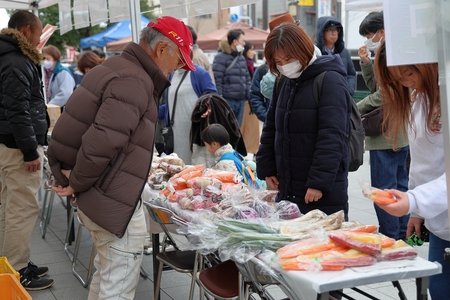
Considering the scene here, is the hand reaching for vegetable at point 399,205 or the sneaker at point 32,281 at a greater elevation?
the hand reaching for vegetable at point 399,205

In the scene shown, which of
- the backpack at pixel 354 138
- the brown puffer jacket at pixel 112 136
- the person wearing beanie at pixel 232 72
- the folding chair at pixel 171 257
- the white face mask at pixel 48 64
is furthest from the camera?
the person wearing beanie at pixel 232 72

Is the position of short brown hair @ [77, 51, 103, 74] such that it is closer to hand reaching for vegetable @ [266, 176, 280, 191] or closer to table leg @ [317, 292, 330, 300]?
hand reaching for vegetable @ [266, 176, 280, 191]

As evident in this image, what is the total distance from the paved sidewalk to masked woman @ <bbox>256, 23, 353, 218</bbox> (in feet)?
3.79

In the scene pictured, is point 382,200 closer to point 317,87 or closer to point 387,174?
point 317,87

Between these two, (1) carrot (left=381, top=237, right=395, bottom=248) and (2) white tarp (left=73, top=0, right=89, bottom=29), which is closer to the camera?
(1) carrot (left=381, top=237, right=395, bottom=248)

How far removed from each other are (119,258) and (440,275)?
63.2 inches

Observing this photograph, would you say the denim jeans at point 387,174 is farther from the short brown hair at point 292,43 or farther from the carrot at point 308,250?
the carrot at point 308,250

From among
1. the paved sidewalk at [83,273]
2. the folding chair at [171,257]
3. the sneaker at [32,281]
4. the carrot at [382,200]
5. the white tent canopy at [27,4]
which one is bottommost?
the paved sidewalk at [83,273]

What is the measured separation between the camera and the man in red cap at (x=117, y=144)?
295cm

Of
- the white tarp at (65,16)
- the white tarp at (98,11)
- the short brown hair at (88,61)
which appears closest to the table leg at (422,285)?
the white tarp at (98,11)

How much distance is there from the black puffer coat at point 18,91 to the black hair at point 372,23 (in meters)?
2.83

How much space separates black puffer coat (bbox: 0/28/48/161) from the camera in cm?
439

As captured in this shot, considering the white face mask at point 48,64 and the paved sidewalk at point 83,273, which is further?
the white face mask at point 48,64

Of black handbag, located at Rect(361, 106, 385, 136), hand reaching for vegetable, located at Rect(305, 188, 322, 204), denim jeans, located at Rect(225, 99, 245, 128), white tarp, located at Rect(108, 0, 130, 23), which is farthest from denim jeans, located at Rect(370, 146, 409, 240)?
denim jeans, located at Rect(225, 99, 245, 128)
